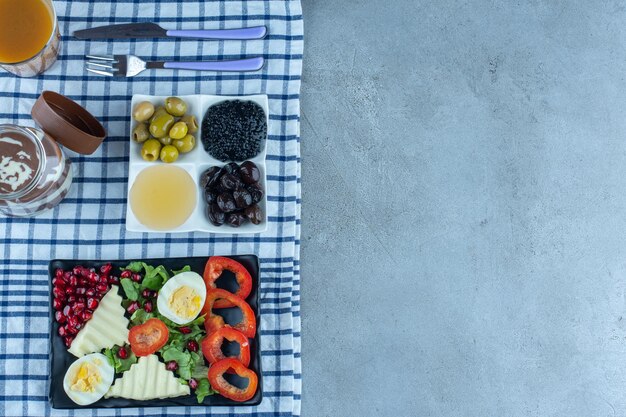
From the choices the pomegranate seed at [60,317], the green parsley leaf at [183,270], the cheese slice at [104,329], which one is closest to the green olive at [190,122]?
the green parsley leaf at [183,270]

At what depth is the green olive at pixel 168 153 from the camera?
1.54 m

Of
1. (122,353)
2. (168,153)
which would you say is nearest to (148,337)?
(122,353)

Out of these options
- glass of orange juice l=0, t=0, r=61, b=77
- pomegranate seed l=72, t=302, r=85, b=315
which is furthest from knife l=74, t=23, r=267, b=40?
pomegranate seed l=72, t=302, r=85, b=315

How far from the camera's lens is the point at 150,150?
1539 millimetres

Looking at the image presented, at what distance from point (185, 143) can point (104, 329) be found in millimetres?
491

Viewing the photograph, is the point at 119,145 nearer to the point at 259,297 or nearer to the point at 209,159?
the point at 209,159

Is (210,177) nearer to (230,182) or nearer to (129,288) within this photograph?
(230,182)

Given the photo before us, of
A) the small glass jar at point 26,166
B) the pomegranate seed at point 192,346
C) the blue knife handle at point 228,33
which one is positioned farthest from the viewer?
the blue knife handle at point 228,33

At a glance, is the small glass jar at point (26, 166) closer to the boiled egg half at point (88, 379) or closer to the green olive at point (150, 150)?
the green olive at point (150, 150)

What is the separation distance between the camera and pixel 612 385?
1.84 m

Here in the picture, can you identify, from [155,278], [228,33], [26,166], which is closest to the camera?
[26,166]

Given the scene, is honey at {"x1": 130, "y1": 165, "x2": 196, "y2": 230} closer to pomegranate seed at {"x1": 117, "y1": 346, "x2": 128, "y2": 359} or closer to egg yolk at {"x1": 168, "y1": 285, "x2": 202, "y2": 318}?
egg yolk at {"x1": 168, "y1": 285, "x2": 202, "y2": 318}

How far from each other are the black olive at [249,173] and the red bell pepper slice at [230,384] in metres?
0.43

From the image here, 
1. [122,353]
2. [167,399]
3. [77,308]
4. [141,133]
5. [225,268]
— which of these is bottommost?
[167,399]
